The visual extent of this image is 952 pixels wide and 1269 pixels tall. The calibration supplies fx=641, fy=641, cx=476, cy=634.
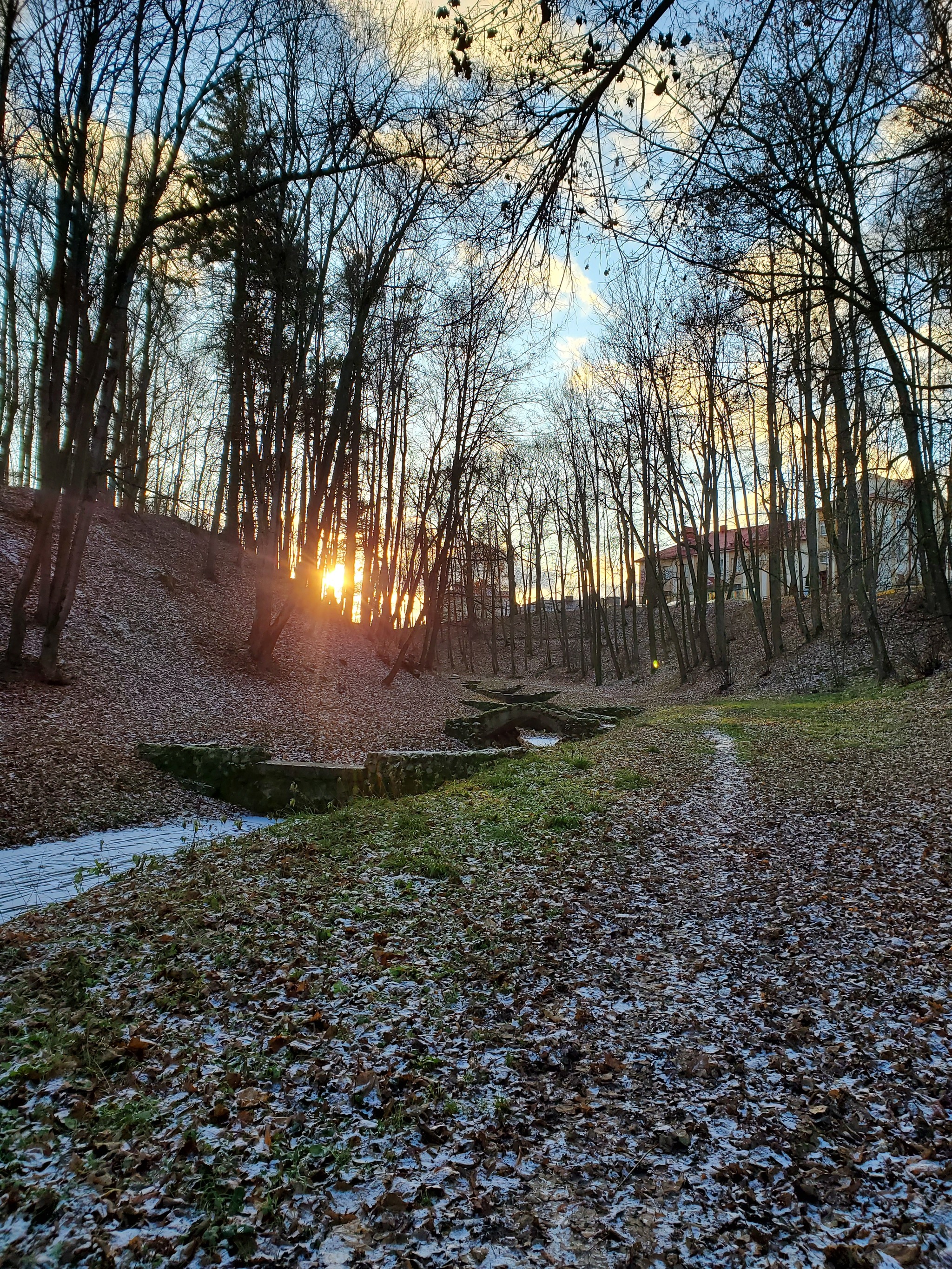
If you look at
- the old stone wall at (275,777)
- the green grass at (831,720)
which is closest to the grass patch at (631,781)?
the green grass at (831,720)

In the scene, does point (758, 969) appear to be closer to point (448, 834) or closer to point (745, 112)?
point (448, 834)

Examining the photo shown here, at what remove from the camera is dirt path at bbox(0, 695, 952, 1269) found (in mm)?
2182

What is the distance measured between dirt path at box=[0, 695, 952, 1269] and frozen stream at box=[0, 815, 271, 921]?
829 millimetres

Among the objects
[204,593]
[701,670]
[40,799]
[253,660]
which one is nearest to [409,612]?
[204,593]

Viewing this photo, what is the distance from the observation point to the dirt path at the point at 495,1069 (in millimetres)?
2182

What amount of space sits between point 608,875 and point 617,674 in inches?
1174

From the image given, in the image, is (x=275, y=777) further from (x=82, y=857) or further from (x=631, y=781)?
(x=631, y=781)

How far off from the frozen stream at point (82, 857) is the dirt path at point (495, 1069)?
829mm

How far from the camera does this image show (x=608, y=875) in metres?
5.64

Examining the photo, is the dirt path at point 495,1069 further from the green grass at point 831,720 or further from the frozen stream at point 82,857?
the green grass at point 831,720

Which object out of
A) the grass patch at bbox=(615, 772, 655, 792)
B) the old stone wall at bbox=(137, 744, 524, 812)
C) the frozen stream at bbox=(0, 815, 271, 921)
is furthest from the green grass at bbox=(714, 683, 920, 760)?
the frozen stream at bbox=(0, 815, 271, 921)

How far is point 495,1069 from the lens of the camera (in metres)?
3.07

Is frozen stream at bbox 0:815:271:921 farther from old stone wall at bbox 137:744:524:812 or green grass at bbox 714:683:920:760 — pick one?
green grass at bbox 714:683:920:760

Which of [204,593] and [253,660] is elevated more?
[204,593]
